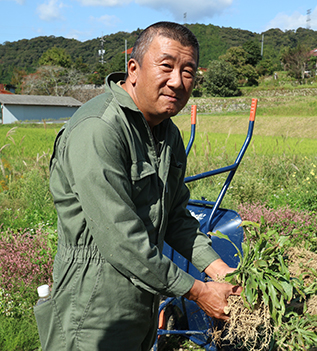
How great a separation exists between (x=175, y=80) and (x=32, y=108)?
4713 cm

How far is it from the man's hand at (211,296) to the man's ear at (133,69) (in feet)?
2.92

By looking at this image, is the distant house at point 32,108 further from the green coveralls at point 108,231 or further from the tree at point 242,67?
the green coveralls at point 108,231

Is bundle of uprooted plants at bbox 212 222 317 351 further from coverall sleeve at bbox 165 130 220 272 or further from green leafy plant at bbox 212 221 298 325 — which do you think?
coverall sleeve at bbox 165 130 220 272

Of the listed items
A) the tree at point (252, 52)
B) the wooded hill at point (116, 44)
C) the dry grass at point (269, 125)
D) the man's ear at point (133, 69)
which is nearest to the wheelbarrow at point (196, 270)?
the man's ear at point (133, 69)

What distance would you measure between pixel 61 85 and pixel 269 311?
6001 cm

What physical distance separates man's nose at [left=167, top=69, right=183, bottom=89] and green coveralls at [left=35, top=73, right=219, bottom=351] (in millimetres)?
178

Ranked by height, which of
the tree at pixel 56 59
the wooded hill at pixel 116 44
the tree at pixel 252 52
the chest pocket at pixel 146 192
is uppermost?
the wooded hill at pixel 116 44

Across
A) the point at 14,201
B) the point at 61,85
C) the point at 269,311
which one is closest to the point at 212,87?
the point at 61,85

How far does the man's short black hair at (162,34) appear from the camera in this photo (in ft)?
4.58

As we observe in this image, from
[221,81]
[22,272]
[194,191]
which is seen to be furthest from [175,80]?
[221,81]

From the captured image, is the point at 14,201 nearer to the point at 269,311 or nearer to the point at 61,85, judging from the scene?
the point at 269,311

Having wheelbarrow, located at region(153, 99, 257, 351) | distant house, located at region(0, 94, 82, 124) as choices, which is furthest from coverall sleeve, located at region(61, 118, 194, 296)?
distant house, located at region(0, 94, 82, 124)

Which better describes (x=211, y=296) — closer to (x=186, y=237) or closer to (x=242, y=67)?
(x=186, y=237)

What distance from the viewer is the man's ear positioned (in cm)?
146
